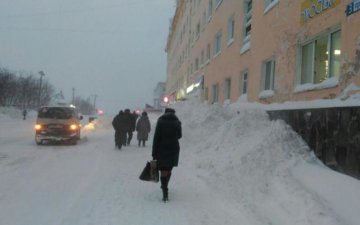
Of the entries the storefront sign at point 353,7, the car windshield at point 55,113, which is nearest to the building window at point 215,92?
the car windshield at point 55,113

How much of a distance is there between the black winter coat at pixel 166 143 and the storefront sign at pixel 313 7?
15.1 feet

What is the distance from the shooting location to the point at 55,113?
22453 mm

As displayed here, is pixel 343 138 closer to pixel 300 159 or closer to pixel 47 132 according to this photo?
pixel 300 159

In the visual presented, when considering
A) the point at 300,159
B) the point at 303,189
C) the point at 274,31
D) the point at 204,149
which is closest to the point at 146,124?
the point at 204,149

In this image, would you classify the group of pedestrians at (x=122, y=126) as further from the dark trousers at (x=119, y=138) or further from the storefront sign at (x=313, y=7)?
the storefront sign at (x=313, y=7)

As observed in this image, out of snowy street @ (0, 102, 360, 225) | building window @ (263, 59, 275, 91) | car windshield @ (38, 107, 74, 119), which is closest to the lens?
snowy street @ (0, 102, 360, 225)

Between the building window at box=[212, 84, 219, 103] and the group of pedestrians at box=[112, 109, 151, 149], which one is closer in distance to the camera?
the group of pedestrians at box=[112, 109, 151, 149]

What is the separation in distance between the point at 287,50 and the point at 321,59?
2.06 metres

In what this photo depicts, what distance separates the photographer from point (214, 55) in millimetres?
27969

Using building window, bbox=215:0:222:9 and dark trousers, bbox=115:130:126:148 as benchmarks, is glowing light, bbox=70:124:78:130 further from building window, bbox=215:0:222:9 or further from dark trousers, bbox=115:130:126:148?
building window, bbox=215:0:222:9

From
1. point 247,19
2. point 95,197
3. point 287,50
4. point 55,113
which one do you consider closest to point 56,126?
point 55,113

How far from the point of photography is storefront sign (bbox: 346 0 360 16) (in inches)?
361

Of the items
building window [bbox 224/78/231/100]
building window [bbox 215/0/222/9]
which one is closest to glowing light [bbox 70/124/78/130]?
building window [bbox 224/78/231/100]

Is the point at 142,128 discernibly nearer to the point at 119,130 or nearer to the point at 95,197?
the point at 119,130
